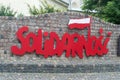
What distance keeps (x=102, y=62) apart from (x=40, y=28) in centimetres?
270

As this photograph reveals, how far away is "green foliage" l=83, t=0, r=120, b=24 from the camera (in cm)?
1839

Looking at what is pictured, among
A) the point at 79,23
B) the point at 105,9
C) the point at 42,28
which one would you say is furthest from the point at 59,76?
the point at 105,9

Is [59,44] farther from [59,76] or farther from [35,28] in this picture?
[59,76]

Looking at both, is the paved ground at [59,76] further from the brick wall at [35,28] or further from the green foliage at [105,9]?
the green foliage at [105,9]

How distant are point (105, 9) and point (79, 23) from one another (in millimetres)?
4607

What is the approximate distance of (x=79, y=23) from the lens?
14484 mm

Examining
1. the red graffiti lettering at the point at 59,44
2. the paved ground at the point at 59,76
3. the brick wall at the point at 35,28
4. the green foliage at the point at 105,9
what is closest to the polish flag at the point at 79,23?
the brick wall at the point at 35,28

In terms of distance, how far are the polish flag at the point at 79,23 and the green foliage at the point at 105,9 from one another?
4.11 m

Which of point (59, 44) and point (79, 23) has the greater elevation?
point (79, 23)

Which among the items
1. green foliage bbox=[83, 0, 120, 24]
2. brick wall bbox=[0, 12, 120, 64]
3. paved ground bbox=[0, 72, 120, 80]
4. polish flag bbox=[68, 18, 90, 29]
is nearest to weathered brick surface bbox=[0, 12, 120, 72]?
brick wall bbox=[0, 12, 120, 64]

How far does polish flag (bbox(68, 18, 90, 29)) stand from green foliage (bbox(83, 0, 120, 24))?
411 centimetres

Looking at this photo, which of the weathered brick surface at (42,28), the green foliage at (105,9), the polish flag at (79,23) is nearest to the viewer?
the weathered brick surface at (42,28)

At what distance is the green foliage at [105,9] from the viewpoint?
60.3 ft

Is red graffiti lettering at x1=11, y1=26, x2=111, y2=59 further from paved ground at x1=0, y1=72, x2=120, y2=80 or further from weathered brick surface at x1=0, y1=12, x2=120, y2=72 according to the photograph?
paved ground at x1=0, y1=72, x2=120, y2=80
